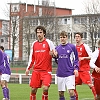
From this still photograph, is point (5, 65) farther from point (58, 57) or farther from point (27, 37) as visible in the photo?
point (27, 37)

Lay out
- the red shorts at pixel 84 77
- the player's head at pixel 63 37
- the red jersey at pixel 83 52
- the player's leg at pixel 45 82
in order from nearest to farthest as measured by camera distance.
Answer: the player's leg at pixel 45 82 → the player's head at pixel 63 37 → the red jersey at pixel 83 52 → the red shorts at pixel 84 77

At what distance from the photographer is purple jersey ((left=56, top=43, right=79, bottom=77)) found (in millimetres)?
12421

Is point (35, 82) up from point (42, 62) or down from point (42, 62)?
down

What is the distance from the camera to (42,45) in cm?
1241

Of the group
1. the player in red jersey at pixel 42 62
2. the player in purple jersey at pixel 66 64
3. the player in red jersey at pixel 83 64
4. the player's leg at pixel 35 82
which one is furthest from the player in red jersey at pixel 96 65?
the player in red jersey at pixel 83 64

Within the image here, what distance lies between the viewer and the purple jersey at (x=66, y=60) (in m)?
12.4

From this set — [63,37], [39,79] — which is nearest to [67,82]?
[39,79]

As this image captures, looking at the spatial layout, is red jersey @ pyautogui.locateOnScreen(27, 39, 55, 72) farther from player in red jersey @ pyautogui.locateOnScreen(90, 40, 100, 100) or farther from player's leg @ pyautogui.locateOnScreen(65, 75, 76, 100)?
player in red jersey @ pyautogui.locateOnScreen(90, 40, 100, 100)

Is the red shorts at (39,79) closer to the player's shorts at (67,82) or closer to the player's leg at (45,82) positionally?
the player's leg at (45,82)

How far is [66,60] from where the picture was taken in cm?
1244

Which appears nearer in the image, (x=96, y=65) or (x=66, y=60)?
(x=96, y=65)

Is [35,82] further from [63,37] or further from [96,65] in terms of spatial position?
[96,65]

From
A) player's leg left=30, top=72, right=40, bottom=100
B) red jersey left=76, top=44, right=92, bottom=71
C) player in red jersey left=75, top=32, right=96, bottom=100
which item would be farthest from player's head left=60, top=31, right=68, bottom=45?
red jersey left=76, top=44, right=92, bottom=71

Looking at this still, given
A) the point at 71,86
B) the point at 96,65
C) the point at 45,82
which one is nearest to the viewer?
the point at 96,65
